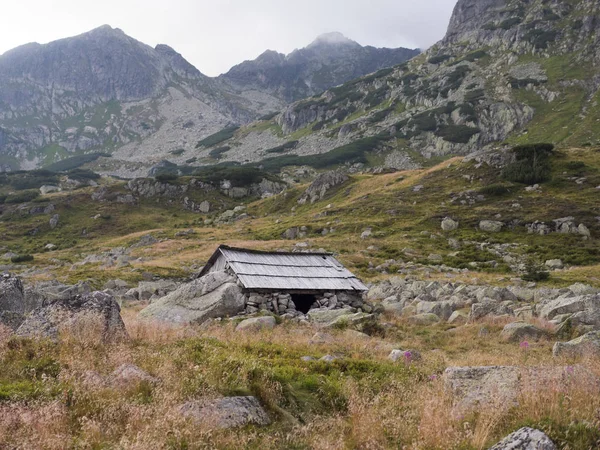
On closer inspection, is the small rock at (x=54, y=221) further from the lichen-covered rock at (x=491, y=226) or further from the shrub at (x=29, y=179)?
the lichen-covered rock at (x=491, y=226)

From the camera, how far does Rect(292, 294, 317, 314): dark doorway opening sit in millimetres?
24344

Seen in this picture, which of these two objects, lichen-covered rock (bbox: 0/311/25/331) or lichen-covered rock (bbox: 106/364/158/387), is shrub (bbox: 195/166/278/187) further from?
lichen-covered rock (bbox: 106/364/158/387)

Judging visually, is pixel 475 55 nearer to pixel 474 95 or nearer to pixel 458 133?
pixel 474 95

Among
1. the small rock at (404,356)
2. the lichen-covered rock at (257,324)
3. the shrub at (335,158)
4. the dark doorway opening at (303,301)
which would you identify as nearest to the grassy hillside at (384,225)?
the dark doorway opening at (303,301)

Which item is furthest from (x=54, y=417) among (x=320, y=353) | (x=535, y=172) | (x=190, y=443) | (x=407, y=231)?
(x=535, y=172)

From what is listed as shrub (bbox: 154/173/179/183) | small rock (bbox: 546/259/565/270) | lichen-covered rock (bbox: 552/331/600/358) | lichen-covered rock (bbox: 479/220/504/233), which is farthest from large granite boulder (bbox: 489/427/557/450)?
shrub (bbox: 154/173/179/183)

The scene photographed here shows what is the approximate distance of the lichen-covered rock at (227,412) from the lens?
19.9 ft

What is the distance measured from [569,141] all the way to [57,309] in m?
136

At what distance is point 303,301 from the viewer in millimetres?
24766

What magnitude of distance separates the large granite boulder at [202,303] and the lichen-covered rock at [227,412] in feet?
38.3

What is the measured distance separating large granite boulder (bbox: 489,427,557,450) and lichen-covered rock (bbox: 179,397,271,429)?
3631 millimetres

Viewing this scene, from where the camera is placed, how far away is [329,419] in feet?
22.4

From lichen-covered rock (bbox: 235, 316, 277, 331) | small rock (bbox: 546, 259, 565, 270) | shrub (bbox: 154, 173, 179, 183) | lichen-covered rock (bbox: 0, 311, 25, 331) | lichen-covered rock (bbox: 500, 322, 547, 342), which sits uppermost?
shrub (bbox: 154, 173, 179, 183)

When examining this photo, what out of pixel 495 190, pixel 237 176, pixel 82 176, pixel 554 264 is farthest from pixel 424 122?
pixel 554 264
